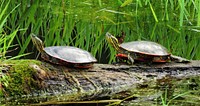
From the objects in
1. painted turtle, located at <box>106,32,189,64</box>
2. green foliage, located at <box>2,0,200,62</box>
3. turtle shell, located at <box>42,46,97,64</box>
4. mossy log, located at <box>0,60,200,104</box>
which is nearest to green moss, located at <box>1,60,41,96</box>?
mossy log, located at <box>0,60,200,104</box>

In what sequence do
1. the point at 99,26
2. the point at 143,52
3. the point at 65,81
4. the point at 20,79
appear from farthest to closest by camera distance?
the point at 99,26, the point at 143,52, the point at 65,81, the point at 20,79

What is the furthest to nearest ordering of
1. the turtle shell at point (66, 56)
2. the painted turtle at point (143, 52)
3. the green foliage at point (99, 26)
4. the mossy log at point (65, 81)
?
the green foliage at point (99, 26) → the painted turtle at point (143, 52) → the turtle shell at point (66, 56) → the mossy log at point (65, 81)

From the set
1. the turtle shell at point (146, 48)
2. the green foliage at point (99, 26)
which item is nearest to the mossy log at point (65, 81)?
the turtle shell at point (146, 48)

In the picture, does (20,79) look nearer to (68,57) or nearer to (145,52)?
(68,57)

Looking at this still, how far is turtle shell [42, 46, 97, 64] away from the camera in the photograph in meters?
2.51

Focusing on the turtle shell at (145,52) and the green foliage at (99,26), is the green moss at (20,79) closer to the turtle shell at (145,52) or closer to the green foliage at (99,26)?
the turtle shell at (145,52)

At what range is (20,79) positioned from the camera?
91.1 inches

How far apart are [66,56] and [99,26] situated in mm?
2417

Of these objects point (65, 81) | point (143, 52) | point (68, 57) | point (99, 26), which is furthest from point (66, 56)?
point (99, 26)

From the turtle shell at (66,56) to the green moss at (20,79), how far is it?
→ 0.19m

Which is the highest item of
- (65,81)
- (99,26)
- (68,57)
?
(68,57)

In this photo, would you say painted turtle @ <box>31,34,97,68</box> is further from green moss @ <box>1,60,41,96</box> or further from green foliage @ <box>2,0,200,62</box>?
green foliage @ <box>2,0,200,62</box>

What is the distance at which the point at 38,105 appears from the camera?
212cm

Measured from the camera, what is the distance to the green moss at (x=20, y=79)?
7.46 ft
